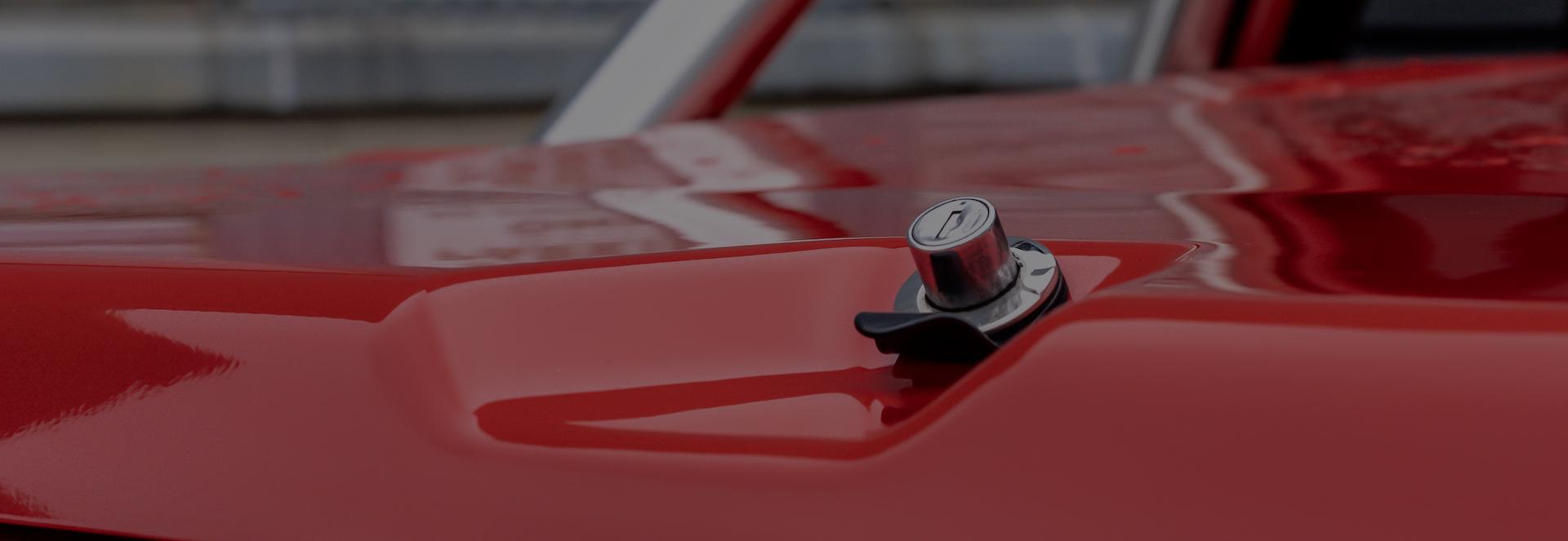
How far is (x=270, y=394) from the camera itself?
292 mm

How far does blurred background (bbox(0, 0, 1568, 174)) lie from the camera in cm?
329

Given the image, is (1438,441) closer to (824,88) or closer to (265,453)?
(265,453)

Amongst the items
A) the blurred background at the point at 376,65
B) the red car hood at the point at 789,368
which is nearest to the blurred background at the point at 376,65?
the blurred background at the point at 376,65

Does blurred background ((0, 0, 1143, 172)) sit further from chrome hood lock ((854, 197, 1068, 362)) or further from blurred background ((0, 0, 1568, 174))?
chrome hood lock ((854, 197, 1068, 362))

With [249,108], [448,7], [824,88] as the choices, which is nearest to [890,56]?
[824,88]

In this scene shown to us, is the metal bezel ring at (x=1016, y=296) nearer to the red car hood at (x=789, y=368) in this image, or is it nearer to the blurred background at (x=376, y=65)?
the red car hood at (x=789, y=368)

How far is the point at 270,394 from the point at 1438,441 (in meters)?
0.23

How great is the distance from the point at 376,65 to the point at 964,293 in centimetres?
334

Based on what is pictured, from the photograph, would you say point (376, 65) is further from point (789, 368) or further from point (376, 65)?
point (789, 368)

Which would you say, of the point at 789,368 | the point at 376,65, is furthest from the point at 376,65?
the point at 789,368

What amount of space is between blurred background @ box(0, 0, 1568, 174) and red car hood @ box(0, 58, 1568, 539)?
295 centimetres

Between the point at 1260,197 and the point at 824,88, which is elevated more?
the point at 824,88

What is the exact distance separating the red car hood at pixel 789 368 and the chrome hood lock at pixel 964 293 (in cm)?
1

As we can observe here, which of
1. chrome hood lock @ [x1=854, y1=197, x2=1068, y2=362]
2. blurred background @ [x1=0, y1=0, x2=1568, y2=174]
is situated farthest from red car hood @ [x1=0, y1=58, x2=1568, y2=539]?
blurred background @ [x1=0, y1=0, x2=1568, y2=174]
